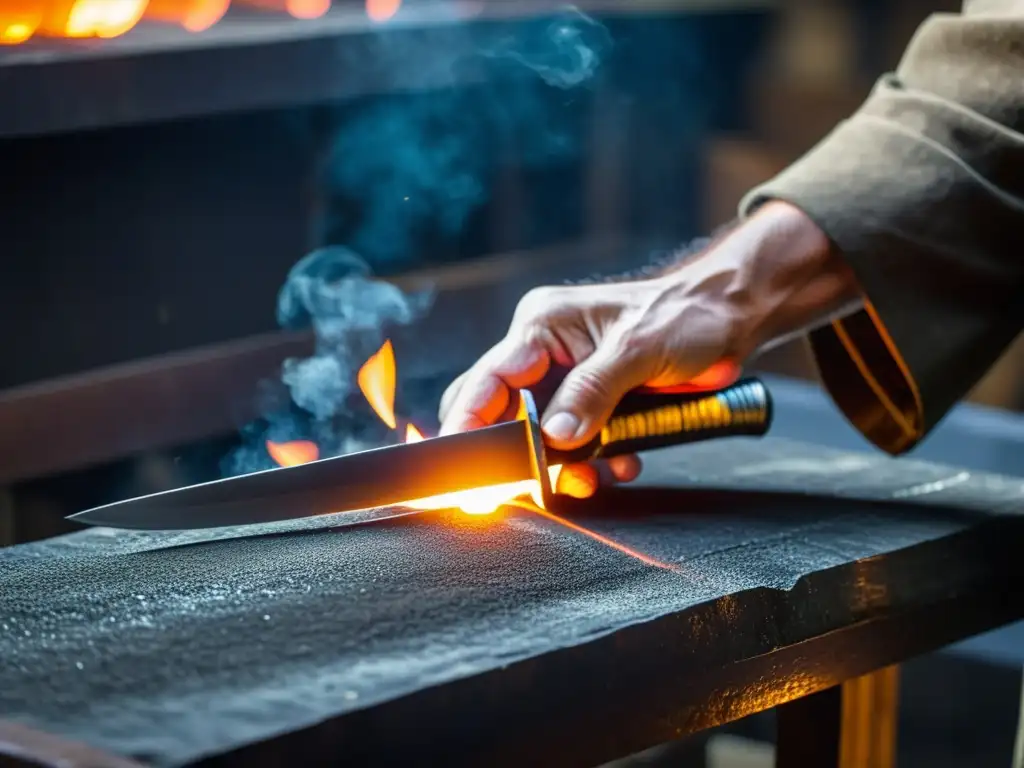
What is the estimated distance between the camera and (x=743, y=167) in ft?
12.4

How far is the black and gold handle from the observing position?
4.46 feet

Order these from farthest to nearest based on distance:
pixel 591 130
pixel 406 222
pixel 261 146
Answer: pixel 591 130, pixel 406 222, pixel 261 146

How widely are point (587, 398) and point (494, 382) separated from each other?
12cm

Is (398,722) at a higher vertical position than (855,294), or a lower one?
lower

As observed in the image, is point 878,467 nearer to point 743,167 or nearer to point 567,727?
point 567,727

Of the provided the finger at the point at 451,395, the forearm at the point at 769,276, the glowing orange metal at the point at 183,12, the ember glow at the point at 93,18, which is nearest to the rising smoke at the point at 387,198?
the glowing orange metal at the point at 183,12

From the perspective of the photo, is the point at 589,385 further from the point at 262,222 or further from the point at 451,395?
the point at 262,222

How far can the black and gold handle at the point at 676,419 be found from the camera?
1.36m

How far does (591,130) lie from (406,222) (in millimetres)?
885

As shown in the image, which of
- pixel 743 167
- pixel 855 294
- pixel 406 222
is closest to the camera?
pixel 855 294

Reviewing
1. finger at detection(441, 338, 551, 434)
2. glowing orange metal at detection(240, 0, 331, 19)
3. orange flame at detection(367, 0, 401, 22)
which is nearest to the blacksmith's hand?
finger at detection(441, 338, 551, 434)

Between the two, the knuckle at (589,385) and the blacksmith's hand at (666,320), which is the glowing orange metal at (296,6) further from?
the knuckle at (589,385)

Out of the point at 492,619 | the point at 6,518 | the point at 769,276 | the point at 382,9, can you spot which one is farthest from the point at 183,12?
the point at 492,619

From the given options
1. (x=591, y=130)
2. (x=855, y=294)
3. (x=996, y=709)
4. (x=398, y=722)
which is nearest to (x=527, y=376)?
(x=855, y=294)
